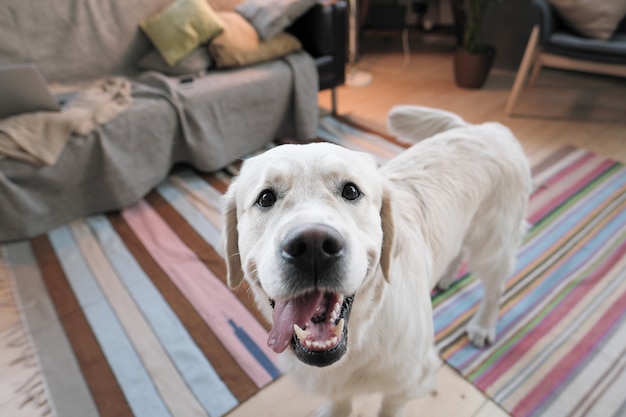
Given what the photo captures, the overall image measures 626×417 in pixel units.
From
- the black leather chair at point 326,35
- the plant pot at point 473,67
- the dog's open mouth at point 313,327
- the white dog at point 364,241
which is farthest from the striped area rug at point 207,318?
the plant pot at point 473,67

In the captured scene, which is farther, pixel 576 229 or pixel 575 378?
pixel 576 229

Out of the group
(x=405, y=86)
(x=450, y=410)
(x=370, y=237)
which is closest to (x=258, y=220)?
(x=370, y=237)

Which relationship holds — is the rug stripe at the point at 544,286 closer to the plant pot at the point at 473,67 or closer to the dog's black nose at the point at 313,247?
the dog's black nose at the point at 313,247

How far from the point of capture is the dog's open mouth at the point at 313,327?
839 millimetres

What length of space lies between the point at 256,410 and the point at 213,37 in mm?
2381

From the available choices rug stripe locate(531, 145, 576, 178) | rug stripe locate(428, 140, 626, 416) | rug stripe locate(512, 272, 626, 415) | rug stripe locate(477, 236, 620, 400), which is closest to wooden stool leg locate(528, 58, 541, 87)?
rug stripe locate(531, 145, 576, 178)

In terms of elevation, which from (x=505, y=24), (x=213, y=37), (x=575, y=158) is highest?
(x=213, y=37)

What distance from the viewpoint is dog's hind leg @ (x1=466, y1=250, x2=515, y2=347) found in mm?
1494

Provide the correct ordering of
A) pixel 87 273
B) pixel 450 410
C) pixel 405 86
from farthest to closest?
pixel 405 86, pixel 87 273, pixel 450 410

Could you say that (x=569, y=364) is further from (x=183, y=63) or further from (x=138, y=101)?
(x=183, y=63)

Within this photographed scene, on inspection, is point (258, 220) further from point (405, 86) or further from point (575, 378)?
point (405, 86)

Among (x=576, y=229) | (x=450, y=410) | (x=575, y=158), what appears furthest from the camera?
(x=575, y=158)

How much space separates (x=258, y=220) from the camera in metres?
0.91

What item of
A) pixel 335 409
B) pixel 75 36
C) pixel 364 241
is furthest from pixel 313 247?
pixel 75 36
